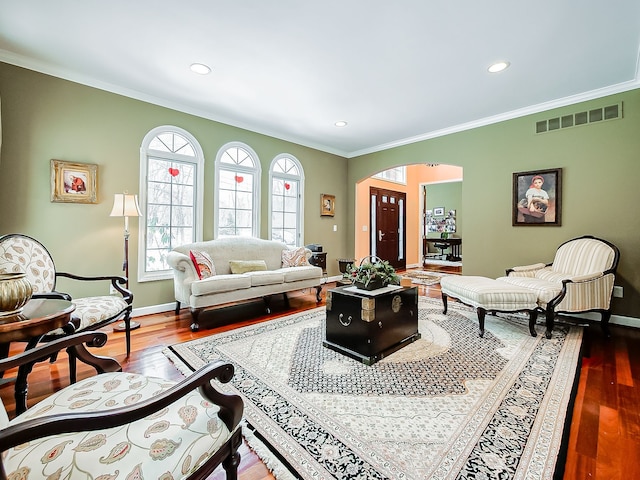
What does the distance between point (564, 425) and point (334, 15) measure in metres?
3.10

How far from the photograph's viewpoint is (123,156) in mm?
3572

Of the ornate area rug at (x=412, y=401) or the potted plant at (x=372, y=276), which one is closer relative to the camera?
the ornate area rug at (x=412, y=401)

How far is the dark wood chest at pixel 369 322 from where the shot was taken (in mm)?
2385

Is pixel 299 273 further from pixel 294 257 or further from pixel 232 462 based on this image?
pixel 232 462

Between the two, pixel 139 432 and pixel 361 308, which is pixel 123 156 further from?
pixel 139 432

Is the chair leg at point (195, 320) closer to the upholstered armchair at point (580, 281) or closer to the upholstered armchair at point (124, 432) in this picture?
the upholstered armchair at point (124, 432)

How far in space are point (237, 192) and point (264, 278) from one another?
1628 mm

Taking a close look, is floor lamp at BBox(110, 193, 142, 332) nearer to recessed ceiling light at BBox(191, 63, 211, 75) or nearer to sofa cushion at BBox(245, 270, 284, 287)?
sofa cushion at BBox(245, 270, 284, 287)

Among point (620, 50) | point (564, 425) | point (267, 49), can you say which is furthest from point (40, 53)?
point (620, 50)

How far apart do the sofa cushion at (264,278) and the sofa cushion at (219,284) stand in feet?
0.24

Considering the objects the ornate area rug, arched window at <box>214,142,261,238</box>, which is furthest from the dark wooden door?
the ornate area rug

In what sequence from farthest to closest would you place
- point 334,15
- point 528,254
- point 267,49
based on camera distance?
point 528,254
point 267,49
point 334,15

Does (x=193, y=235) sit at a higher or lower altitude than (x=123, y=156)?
lower

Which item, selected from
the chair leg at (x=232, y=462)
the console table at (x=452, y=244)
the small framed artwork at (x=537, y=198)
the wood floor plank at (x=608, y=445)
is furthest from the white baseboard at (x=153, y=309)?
the console table at (x=452, y=244)
